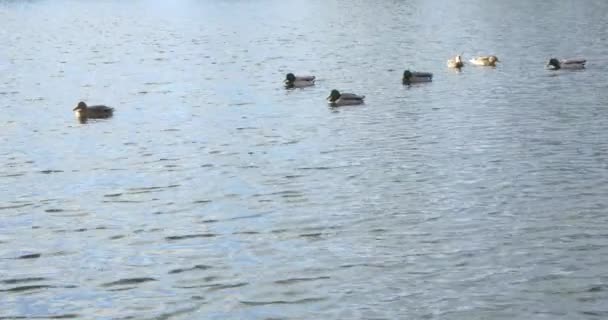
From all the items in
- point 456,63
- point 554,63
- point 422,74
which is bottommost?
point 422,74

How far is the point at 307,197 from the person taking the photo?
1009 inches

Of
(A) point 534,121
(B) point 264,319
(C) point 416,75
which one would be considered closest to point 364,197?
(B) point 264,319

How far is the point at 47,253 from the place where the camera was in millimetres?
21531

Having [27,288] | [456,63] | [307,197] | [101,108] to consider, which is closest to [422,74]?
[456,63]

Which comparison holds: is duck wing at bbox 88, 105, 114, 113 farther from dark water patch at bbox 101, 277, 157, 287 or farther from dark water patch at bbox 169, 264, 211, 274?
dark water patch at bbox 101, 277, 157, 287

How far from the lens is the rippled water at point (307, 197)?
18594mm

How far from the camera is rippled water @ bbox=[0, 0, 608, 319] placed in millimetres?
18594

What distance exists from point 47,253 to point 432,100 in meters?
23.7

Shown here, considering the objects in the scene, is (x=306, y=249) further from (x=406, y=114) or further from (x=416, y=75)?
(x=416, y=75)

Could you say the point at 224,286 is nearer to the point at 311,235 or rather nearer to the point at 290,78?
the point at 311,235

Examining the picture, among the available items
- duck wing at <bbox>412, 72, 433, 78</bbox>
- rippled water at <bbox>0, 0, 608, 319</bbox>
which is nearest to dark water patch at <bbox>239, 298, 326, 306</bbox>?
rippled water at <bbox>0, 0, 608, 319</bbox>

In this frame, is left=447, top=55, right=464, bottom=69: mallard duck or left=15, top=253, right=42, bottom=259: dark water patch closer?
left=15, top=253, right=42, bottom=259: dark water patch

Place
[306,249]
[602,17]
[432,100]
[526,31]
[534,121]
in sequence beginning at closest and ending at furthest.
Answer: [306,249], [534,121], [432,100], [526,31], [602,17]

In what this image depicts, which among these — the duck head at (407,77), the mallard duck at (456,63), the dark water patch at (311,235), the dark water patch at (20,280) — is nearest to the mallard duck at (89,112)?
the duck head at (407,77)
